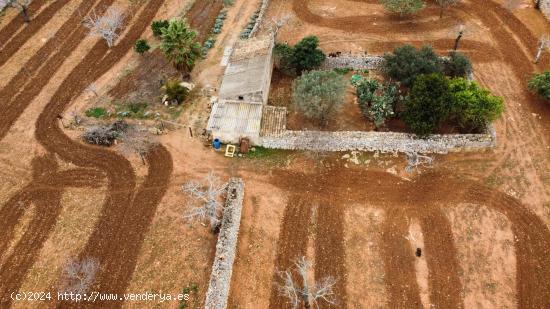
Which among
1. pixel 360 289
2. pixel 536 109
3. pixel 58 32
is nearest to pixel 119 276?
pixel 360 289

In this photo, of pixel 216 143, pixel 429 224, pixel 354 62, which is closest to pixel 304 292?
pixel 429 224

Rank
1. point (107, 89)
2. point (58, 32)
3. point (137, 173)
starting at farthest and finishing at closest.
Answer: point (58, 32), point (107, 89), point (137, 173)

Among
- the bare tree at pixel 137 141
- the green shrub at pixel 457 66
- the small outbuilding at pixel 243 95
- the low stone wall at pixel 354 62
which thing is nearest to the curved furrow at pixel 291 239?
the small outbuilding at pixel 243 95

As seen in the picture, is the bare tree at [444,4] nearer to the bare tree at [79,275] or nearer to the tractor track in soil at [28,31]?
the bare tree at [79,275]

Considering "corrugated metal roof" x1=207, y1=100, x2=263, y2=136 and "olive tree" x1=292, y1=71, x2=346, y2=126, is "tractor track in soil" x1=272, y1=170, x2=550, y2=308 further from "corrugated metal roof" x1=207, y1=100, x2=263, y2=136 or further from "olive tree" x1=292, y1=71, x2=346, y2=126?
"olive tree" x1=292, y1=71, x2=346, y2=126

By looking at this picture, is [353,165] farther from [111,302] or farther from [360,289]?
[111,302]

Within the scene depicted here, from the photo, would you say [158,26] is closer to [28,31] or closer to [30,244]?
[28,31]

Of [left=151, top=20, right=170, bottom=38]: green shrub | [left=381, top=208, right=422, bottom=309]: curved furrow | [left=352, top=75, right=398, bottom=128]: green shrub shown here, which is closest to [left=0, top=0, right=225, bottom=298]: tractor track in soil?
[left=151, top=20, right=170, bottom=38]: green shrub
